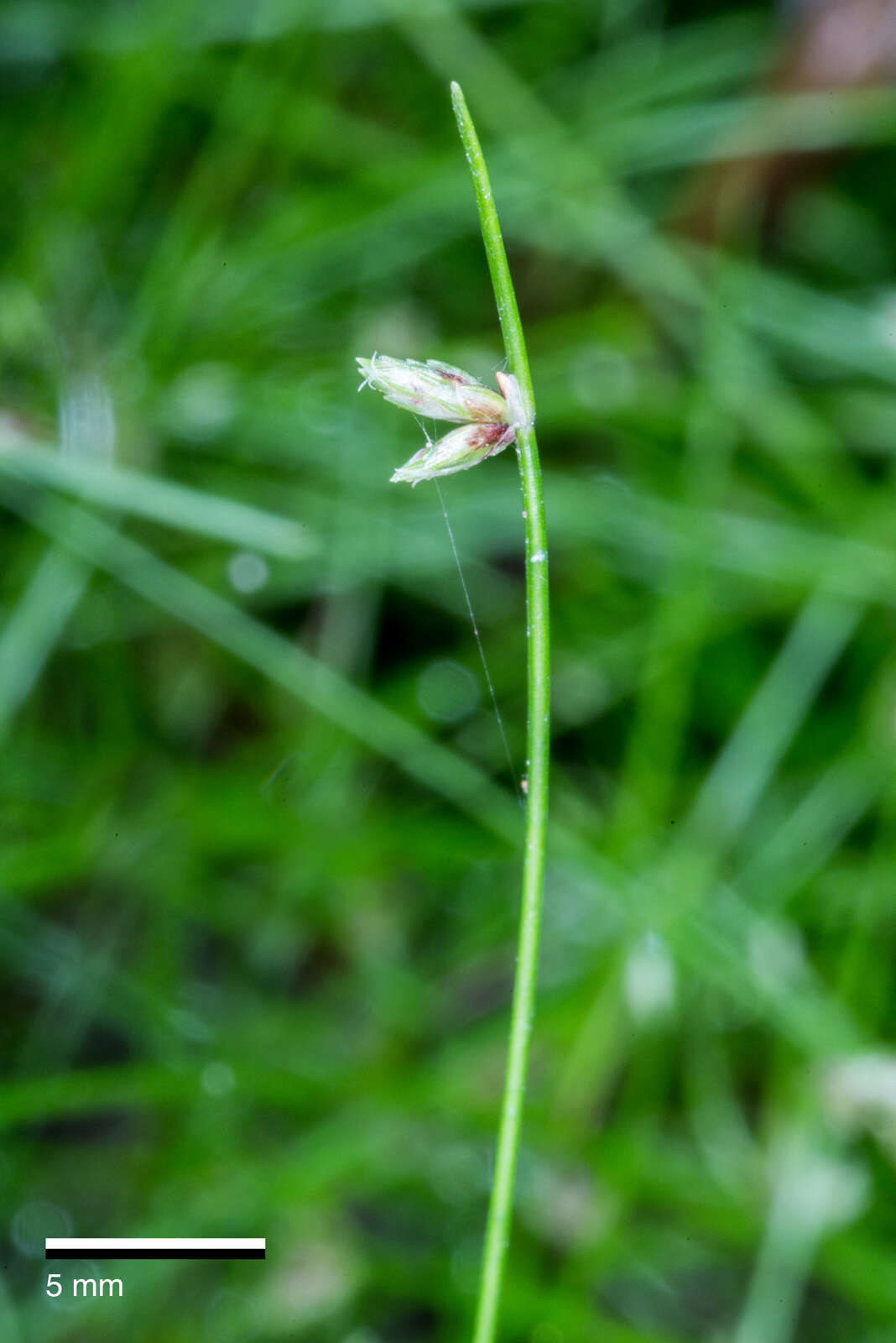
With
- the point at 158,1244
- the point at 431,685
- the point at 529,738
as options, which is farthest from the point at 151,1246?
the point at 529,738

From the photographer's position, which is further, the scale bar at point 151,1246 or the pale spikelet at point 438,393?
the scale bar at point 151,1246

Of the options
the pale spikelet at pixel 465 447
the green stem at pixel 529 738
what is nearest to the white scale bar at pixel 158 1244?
the green stem at pixel 529 738

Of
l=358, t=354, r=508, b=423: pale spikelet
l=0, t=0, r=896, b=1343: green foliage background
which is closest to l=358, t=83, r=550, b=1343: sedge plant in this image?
l=358, t=354, r=508, b=423: pale spikelet

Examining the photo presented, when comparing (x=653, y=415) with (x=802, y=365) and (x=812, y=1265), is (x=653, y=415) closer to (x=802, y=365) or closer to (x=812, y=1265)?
(x=802, y=365)

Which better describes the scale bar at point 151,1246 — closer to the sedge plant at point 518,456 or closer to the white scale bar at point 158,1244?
the white scale bar at point 158,1244

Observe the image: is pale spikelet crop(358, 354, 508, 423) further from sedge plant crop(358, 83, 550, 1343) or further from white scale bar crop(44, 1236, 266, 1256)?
white scale bar crop(44, 1236, 266, 1256)

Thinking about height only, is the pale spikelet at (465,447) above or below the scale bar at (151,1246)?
above

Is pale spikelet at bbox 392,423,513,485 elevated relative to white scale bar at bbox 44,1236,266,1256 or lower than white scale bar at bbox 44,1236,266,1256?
elevated
